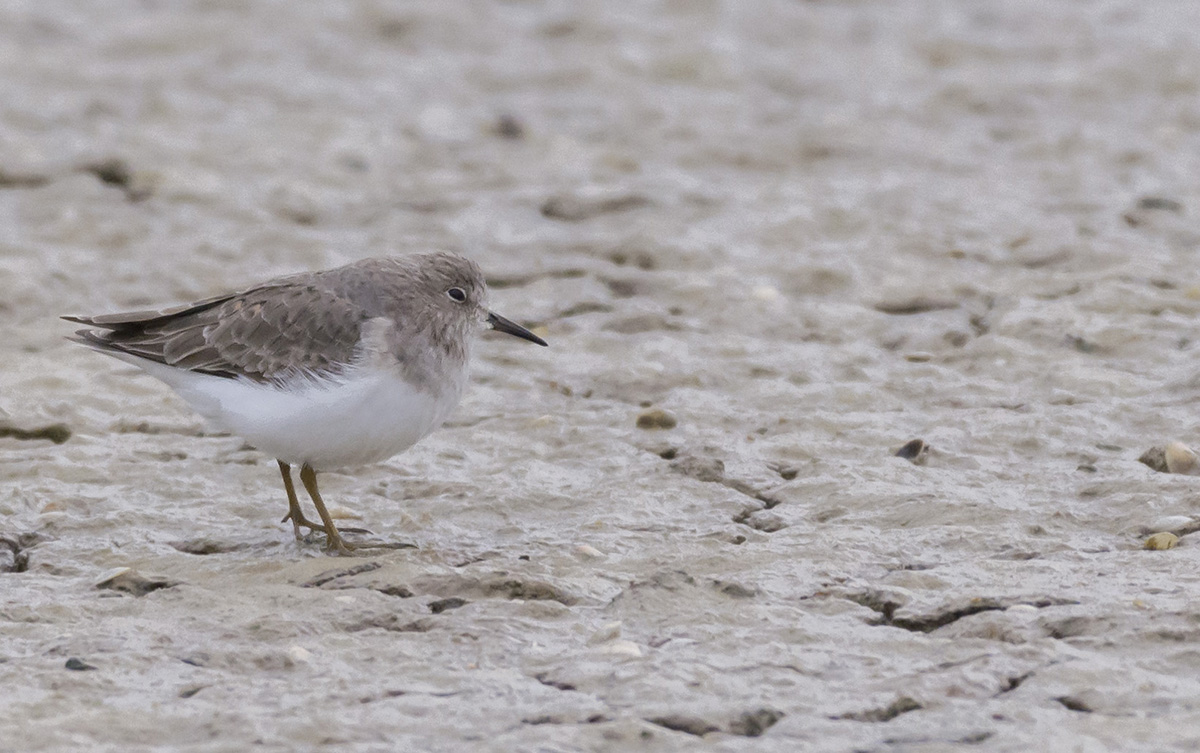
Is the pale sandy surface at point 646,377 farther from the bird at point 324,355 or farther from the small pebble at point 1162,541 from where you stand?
the bird at point 324,355

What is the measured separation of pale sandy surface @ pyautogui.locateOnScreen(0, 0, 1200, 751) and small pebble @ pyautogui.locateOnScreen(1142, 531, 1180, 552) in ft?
0.17

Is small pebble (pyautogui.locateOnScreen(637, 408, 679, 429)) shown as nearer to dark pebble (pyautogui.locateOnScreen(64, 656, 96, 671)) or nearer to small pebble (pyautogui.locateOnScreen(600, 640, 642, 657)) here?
small pebble (pyautogui.locateOnScreen(600, 640, 642, 657))

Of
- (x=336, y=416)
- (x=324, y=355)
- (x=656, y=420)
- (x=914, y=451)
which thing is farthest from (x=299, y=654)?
(x=914, y=451)

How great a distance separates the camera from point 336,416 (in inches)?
223

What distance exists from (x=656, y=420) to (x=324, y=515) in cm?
170

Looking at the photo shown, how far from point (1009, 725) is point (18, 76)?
9.02 metres

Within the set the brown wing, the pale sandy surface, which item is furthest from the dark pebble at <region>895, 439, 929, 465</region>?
the brown wing

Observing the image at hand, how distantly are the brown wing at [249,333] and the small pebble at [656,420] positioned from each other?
155 cm

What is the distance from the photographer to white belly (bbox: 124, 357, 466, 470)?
18.6 feet

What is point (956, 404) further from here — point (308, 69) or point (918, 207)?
point (308, 69)

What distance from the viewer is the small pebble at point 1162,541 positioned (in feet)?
18.2

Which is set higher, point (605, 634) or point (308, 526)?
point (605, 634)

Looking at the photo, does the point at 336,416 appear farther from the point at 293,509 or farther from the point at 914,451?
the point at 914,451

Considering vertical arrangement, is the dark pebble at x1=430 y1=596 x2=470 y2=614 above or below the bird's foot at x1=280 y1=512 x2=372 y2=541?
above
